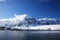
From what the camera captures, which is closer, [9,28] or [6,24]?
[6,24]

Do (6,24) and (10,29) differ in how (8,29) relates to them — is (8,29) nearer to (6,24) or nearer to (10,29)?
(10,29)

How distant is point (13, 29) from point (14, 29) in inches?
96.3

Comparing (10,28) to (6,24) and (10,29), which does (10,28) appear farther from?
(6,24)

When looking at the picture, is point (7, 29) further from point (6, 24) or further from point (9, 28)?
point (6, 24)

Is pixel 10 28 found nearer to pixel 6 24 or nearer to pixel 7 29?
pixel 7 29

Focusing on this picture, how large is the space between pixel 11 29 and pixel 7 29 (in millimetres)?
7027

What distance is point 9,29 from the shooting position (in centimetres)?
15112

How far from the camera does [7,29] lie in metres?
149

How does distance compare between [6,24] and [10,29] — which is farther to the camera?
[10,29]

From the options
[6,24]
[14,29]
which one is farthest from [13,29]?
[6,24]

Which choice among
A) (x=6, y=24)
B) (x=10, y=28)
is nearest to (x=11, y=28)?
(x=10, y=28)

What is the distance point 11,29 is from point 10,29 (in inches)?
102

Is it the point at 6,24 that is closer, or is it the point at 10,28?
the point at 6,24

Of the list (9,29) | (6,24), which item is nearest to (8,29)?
(9,29)
